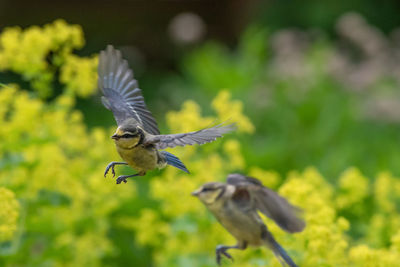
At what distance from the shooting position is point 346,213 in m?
3.41

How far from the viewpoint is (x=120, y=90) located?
171cm

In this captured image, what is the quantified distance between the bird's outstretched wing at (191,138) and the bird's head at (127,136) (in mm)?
43

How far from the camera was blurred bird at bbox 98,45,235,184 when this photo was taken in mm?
1343

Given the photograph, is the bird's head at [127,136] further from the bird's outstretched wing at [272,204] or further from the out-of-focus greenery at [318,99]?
the out-of-focus greenery at [318,99]

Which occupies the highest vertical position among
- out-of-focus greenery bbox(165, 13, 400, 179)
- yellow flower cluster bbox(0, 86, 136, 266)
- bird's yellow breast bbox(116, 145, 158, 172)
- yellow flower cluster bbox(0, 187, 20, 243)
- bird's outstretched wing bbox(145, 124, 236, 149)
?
out-of-focus greenery bbox(165, 13, 400, 179)

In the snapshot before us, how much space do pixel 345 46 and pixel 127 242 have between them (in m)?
3.92

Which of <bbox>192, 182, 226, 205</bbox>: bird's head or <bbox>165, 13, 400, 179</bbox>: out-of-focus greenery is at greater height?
<bbox>165, 13, 400, 179</bbox>: out-of-focus greenery

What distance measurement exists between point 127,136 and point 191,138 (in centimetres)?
13

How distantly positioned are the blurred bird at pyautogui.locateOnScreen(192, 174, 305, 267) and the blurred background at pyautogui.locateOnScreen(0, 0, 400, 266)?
28 cm

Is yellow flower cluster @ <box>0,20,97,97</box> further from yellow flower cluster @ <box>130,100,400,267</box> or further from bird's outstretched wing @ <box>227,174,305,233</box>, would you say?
bird's outstretched wing @ <box>227,174,305,233</box>

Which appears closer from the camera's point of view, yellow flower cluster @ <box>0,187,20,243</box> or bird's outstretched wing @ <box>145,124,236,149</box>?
bird's outstretched wing @ <box>145,124,236,149</box>

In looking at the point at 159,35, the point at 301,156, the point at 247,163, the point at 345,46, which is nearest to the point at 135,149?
the point at 247,163

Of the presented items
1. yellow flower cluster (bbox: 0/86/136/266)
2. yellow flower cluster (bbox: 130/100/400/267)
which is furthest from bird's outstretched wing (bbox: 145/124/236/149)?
yellow flower cluster (bbox: 0/86/136/266)

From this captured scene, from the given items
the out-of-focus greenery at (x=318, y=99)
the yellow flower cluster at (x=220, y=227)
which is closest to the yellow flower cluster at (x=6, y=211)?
the yellow flower cluster at (x=220, y=227)
